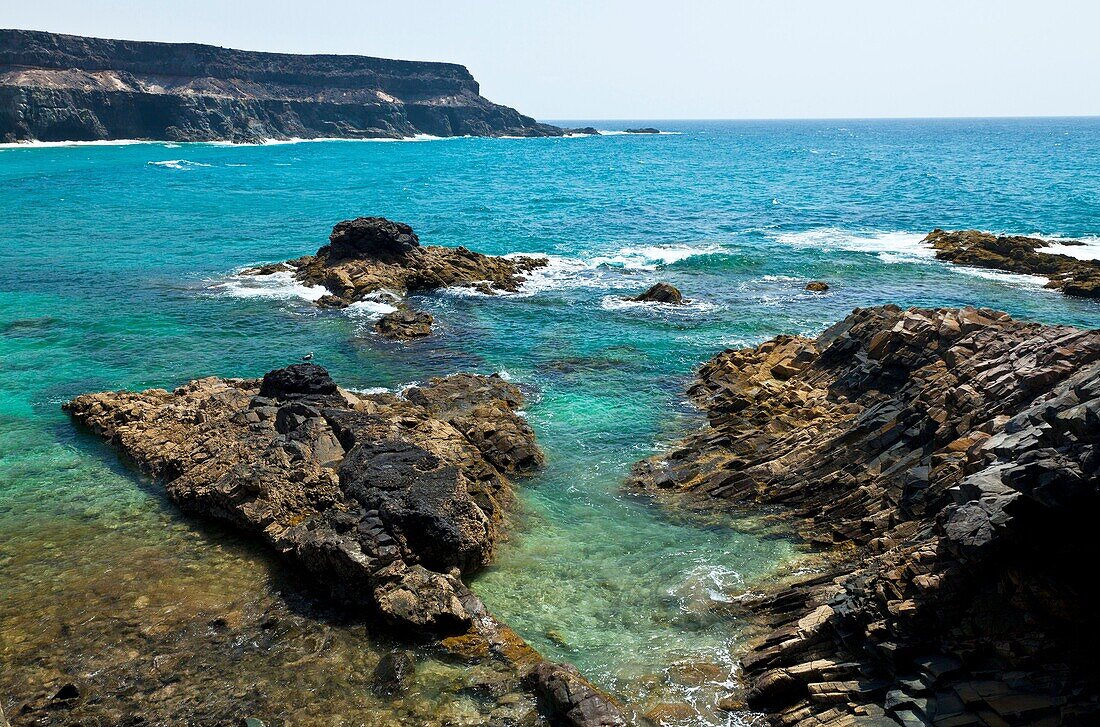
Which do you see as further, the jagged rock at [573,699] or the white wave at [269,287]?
the white wave at [269,287]

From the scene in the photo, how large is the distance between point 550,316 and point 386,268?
12.9 m

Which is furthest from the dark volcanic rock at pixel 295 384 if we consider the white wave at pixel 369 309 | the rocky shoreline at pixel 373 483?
the white wave at pixel 369 309

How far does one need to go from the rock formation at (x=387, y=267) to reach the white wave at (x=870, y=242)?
92.2ft

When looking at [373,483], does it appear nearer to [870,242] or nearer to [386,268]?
[386,268]

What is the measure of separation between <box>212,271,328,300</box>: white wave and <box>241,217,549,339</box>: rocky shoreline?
688 millimetres

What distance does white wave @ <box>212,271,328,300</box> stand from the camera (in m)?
50.2

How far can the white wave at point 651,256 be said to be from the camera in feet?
201

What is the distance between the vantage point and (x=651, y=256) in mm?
63906

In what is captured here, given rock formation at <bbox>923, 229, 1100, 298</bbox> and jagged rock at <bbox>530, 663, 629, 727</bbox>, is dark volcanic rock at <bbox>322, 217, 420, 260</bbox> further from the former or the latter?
rock formation at <bbox>923, 229, 1100, 298</bbox>

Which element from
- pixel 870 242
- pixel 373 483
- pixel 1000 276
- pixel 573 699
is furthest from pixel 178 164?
pixel 573 699

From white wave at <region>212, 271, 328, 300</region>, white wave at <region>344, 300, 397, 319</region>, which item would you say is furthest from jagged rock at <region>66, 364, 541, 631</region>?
white wave at <region>212, 271, 328, 300</region>

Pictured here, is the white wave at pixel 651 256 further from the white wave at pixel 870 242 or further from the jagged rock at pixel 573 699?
the jagged rock at pixel 573 699

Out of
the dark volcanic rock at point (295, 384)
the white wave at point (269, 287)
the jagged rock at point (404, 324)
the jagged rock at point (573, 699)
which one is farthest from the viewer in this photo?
the white wave at point (269, 287)

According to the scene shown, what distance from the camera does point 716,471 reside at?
1027 inches
